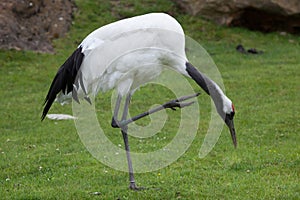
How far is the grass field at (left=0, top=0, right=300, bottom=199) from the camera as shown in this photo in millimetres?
6996

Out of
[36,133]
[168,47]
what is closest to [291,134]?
[168,47]

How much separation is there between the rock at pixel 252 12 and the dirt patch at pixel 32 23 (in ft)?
11.5

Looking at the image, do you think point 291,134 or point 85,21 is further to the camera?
point 85,21

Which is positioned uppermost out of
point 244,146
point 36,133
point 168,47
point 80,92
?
point 168,47

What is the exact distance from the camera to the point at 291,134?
9.33 meters

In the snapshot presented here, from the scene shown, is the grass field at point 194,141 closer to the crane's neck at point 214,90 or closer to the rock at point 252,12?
the rock at point 252,12

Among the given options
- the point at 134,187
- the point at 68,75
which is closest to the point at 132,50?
the point at 68,75

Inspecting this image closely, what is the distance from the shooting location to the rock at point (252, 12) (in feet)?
52.5

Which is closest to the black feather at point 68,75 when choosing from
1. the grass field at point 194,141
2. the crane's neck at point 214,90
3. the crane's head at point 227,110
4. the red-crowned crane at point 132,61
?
the red-crowned crane at point 132,61

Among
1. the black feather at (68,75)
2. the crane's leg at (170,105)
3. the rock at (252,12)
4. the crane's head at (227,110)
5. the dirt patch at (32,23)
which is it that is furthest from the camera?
the rock at (252,12)

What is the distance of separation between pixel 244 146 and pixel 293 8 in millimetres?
8227

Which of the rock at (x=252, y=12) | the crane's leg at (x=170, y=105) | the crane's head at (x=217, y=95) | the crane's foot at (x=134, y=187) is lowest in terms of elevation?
the rock at (x=252, y=12)

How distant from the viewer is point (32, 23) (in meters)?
15.3

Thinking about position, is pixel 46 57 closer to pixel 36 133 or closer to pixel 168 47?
pixel 36 133
